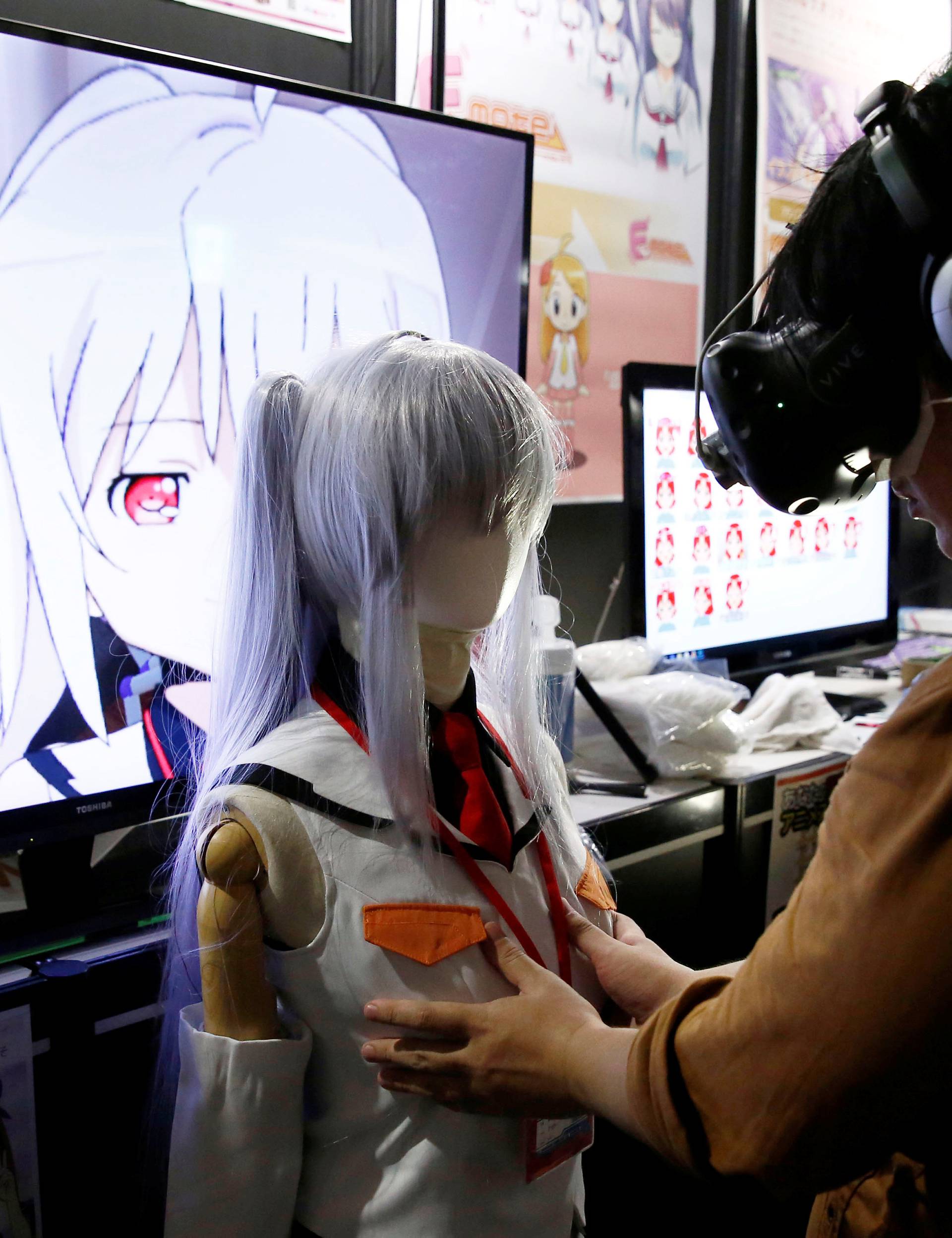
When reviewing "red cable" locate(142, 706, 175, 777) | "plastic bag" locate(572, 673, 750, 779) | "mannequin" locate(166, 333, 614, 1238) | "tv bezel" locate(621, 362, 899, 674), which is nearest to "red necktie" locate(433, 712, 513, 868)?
"mannequin" locate(166, 333, 614, 1238)

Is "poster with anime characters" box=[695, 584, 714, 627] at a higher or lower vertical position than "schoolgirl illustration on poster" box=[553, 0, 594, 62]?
lower

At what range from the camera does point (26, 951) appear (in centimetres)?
114

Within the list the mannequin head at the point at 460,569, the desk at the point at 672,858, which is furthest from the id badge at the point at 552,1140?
the desk at the point at 672,858

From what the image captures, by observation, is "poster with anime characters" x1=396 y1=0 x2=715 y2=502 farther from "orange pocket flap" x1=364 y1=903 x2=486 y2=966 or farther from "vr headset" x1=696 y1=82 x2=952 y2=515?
"orange pocket flap" x1=364 y1=903 x2=486 y2=966

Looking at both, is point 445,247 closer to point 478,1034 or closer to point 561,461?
point 561,461

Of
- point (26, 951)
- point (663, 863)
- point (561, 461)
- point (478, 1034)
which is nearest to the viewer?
→ point (478, 1034)

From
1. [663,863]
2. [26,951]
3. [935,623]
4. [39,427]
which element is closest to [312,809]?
[26,951]

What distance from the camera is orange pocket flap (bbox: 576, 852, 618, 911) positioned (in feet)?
3.25

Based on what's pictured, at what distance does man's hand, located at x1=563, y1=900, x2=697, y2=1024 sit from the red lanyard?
0.01 meters

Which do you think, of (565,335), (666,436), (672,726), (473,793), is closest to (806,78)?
(565,335)

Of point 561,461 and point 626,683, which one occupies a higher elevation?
point 561,461

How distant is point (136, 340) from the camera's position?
1292mm

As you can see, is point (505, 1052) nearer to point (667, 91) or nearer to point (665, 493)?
point (665, 493)

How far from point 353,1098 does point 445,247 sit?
129 cm
